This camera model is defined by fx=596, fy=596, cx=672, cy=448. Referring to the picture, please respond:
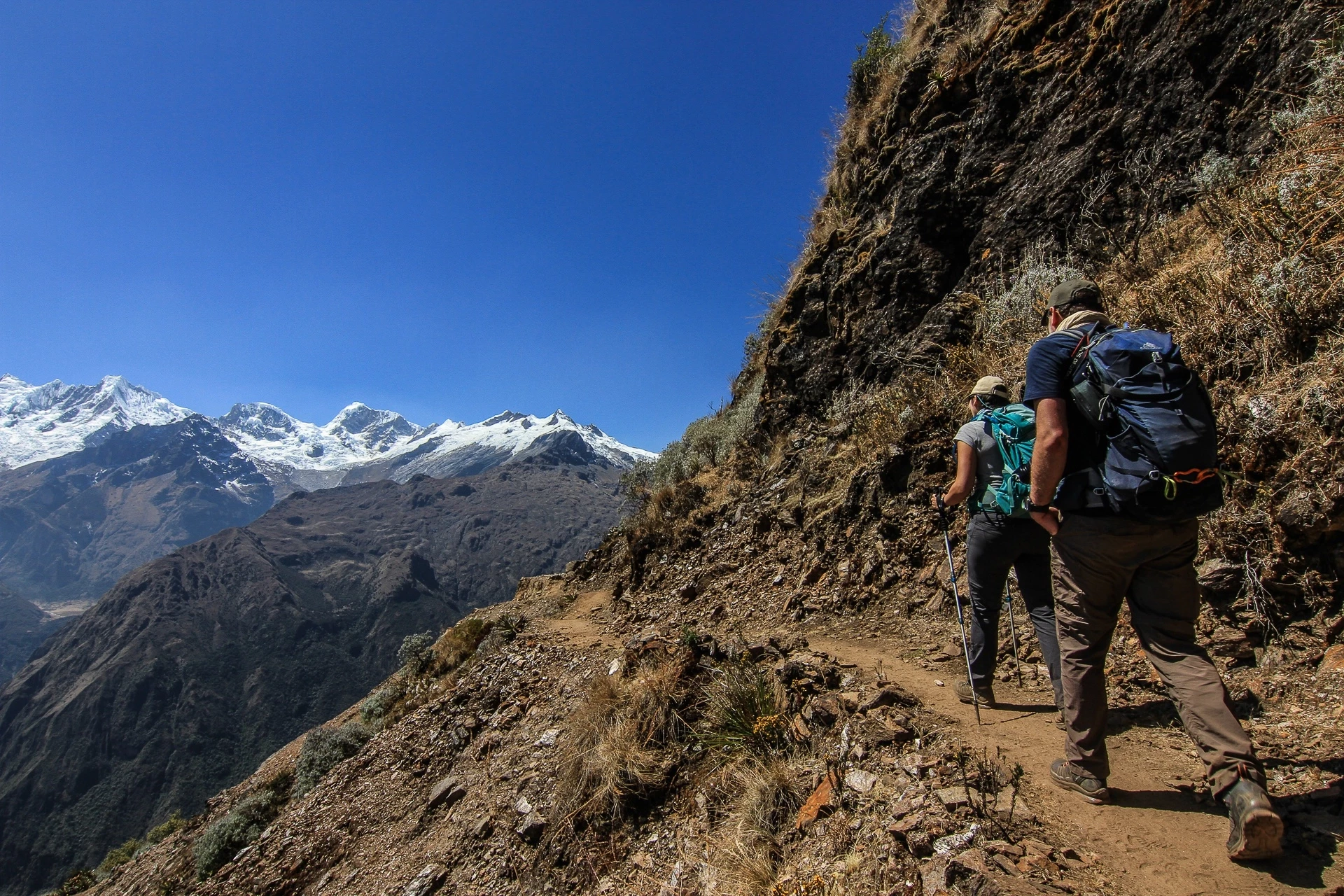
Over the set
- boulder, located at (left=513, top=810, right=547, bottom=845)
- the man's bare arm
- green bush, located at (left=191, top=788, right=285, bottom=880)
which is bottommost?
green bush, located at (left=191, top=788, right=285, bottom=880)

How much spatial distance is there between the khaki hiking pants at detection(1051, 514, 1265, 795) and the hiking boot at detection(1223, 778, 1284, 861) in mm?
75

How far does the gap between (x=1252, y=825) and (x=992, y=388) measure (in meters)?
2.75

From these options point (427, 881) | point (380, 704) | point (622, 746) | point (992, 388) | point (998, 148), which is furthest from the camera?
point (380, 704)

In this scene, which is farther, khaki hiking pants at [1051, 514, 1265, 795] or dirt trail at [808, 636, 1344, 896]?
khaki hiking pants at [1051, 514, 1265, 795]

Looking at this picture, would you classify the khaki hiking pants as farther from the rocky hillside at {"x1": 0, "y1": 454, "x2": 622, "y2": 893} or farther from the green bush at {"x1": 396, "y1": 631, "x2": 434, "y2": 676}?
the rocky hillside at {"x1": 0, "y1": 454, "x2": 622, "y2": 893}

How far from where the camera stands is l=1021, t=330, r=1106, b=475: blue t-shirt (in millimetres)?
2926

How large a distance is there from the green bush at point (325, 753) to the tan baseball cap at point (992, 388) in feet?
36.1

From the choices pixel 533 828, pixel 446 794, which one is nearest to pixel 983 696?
pixel 533 828

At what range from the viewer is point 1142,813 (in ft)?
9.05

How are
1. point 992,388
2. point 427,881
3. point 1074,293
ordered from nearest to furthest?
point 1074,293
point 992,388
point 427,881

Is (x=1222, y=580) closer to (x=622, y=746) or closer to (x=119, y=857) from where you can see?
(x=622, y=746)

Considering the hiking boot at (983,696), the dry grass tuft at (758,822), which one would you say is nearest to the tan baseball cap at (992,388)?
the hiking boot at (983,696)

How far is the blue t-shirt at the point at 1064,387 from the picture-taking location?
2926 millimetres

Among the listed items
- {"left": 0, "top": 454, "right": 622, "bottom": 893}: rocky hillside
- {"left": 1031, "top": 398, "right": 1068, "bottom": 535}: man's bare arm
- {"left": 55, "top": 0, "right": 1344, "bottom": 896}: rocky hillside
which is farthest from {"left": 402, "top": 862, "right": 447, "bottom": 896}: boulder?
{"left": 0, "top": 454, "right": 622, "bottom": 893}: rocky hillside
